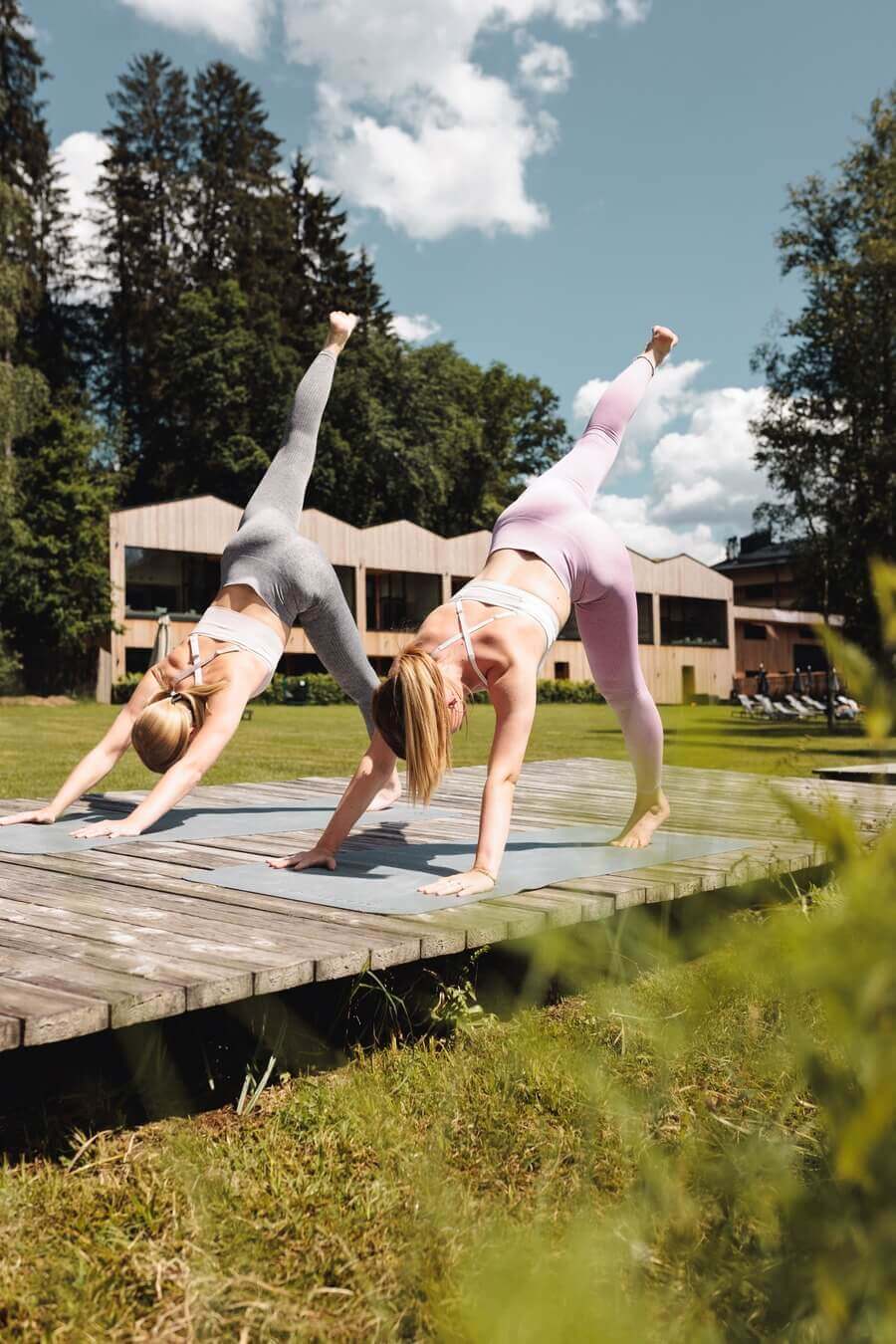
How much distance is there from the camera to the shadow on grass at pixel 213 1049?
2.63 metres

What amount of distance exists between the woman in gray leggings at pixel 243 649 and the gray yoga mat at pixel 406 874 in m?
0.71

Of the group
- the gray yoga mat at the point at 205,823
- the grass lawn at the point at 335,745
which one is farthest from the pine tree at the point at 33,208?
the gray yoga mat at the point at 205,823

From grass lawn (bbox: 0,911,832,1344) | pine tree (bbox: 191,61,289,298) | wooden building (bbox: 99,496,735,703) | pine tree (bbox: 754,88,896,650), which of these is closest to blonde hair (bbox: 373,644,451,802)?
grass lawn (bbox: 0,911,832,1344)

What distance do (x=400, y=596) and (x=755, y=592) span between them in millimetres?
28954

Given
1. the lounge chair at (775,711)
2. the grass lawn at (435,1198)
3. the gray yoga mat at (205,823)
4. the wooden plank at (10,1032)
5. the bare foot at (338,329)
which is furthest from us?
the lounge chair at (775,711)

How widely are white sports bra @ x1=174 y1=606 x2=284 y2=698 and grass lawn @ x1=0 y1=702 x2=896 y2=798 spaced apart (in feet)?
5.12

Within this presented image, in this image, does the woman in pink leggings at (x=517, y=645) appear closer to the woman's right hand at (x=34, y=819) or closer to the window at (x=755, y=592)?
the woman's right hand at (x=34, y=819)

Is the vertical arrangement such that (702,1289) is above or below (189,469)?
below

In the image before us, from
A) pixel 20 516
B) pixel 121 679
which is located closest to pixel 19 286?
pixel 20 516

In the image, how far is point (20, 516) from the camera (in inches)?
1427

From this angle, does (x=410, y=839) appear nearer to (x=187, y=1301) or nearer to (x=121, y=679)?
(x=187, y=1301)

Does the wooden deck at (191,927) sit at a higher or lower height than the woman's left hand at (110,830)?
lower

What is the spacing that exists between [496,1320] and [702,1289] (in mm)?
411

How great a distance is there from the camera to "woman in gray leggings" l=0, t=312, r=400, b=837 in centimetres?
461
